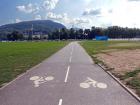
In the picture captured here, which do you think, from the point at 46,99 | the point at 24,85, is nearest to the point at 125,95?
the point at 46,99

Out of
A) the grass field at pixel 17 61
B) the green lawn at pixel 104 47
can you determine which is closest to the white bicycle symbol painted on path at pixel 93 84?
the grass field at pixel 17 61

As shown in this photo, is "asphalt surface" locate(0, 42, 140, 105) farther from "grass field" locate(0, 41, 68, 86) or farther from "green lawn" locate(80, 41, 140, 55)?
"green lawn" locate(80, 41, 140, 55)

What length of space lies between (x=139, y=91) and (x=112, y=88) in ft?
4.24

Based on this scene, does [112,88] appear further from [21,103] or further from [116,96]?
[21,103]

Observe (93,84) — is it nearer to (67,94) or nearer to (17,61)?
(67,94)

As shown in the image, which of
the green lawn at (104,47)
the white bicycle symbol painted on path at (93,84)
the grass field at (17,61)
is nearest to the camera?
the white bicycle symbol painted on path at (93,84)

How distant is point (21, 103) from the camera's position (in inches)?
397

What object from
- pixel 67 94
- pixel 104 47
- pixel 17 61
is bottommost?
pixel 104 47

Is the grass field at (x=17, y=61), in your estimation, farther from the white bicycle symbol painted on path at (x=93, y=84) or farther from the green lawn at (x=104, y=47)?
the green lawn at (x=104, y=47)

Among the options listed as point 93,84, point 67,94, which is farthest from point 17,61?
point 67,94

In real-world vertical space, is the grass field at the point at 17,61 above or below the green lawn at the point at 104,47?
above

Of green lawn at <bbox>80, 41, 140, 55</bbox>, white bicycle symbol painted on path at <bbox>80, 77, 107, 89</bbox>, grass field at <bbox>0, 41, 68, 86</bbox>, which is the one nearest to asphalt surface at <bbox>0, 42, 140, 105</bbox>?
white bicycle symbol painted on path at <bbox>80, 77, 107, 89</bbox>

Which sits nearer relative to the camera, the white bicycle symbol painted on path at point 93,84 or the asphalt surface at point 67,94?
the asphalt surface at point 67,94

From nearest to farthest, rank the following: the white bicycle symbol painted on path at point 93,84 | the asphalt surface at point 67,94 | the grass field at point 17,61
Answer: the asphalt surface at point 67,94 → the white bicycle symbol painted on path at point 93,84 → the grass field at point 17,61
